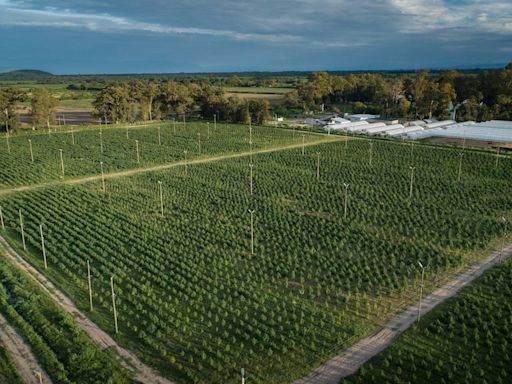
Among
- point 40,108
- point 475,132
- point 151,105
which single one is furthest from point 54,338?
point 151,105

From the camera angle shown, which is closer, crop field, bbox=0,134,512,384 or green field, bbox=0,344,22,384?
green field, bbox=0,344,22,384

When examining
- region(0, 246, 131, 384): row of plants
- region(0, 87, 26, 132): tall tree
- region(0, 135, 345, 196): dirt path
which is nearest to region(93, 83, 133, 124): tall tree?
region(0, 87, 26, 132): tall tree

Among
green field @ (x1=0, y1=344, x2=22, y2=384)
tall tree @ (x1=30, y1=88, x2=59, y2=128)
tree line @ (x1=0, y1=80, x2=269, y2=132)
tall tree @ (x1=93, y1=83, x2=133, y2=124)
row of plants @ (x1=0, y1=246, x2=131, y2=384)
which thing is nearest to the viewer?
green field @ (x1=0, y1=344, x2=22, y2=384)

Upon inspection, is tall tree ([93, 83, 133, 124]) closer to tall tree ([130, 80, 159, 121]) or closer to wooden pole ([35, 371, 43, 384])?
tall tree ([130, 80, 159, 121])

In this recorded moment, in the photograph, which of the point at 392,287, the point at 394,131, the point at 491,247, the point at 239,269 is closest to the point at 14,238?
the point at 239,269

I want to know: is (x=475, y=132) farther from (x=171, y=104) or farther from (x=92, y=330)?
(x=92, y=330)

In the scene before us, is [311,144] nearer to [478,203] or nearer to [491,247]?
[478,203]

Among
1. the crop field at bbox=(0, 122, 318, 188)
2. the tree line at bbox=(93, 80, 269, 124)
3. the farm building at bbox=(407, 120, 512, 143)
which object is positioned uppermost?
the tree line at bbox=(93, 80, 269, 124)

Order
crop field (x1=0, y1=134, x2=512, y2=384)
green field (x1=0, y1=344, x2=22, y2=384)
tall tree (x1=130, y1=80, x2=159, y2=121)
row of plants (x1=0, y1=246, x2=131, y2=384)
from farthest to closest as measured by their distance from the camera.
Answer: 1. tall tree (x1=130, y1=80, x2=159, y2=121)
2. crop field (x1=0, y1=134, x2=512, y2=384)
3. row of plants (x1=0, y1=246, x2=131, y2=384)
4. green field (x1=0, y1=344, x2=22, y2=384)

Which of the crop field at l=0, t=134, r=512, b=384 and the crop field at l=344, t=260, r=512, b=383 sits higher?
the crop field at l=0, t=134, r=512, b=384
